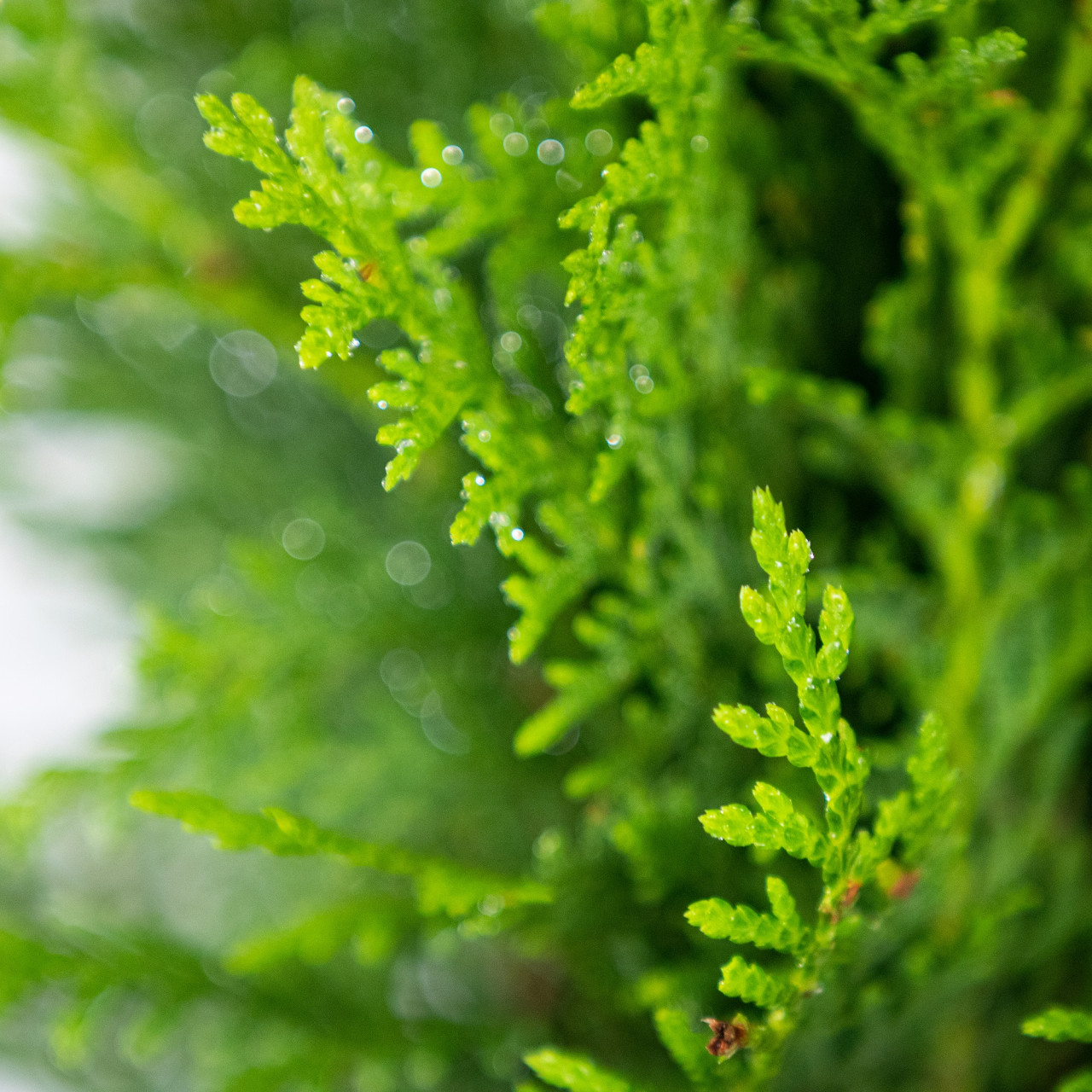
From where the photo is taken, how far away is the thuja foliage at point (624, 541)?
1.20ft

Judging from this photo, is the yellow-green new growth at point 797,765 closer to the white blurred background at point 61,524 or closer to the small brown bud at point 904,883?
the small brown bud at point 904,883

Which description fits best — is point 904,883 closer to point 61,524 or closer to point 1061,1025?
point 1061,1025

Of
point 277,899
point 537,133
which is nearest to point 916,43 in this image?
point 537,133

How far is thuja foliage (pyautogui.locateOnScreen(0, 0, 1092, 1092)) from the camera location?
14.4 inches

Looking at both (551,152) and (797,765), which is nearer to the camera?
(797,765)

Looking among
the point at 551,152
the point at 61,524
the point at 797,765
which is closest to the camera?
the point at 797,765

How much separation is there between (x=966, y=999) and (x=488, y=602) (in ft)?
1.23

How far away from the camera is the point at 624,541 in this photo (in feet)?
1.58

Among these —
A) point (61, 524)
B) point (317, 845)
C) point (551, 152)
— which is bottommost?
point (61, 524)

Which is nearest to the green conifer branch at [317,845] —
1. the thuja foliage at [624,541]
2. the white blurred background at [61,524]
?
the thuja foliage at [624,541]

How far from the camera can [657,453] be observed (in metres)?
0.45

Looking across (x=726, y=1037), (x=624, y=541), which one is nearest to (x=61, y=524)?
(x=624, y=541)

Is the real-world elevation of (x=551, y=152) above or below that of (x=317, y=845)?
above

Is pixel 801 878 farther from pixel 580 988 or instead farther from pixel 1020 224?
pixel 1020 224
